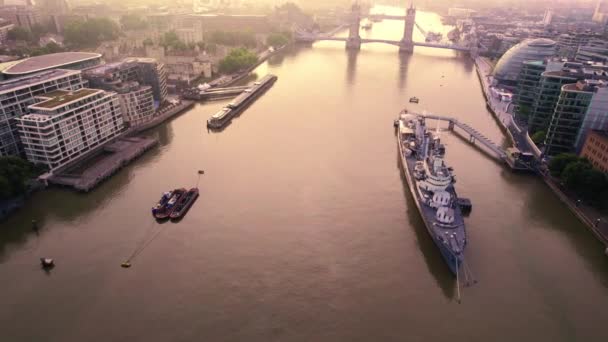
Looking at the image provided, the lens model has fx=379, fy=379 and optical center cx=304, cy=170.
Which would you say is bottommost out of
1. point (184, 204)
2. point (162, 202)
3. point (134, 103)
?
point (184, 204)

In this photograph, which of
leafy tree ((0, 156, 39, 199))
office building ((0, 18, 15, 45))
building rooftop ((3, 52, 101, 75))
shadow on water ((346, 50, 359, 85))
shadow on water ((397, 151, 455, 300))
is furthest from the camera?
office building ((0, 18, 15, 45))

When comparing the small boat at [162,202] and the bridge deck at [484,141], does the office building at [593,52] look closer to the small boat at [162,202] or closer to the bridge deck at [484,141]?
the bridge deck at [484,141]

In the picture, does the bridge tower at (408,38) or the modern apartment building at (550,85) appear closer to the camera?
the modern apartment building at (550,85)

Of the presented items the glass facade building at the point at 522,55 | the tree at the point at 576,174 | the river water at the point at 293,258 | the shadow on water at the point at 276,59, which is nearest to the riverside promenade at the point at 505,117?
the glass facade building at the point at 522,55

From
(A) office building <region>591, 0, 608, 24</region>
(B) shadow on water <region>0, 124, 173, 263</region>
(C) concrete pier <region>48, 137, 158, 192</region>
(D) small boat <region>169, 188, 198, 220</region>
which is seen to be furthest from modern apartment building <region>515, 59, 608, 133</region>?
(A) office building <region>591, 0, 608, 24</region>

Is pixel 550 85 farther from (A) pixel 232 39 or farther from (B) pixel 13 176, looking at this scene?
(A) pixel 232 39

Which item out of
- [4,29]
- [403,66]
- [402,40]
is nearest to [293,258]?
[403,66]

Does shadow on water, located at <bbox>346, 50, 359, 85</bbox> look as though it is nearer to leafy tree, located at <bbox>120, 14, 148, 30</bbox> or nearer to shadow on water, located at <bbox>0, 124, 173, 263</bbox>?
shadow on water, located at <bbox>0, 124, 173, 263</bbox>
